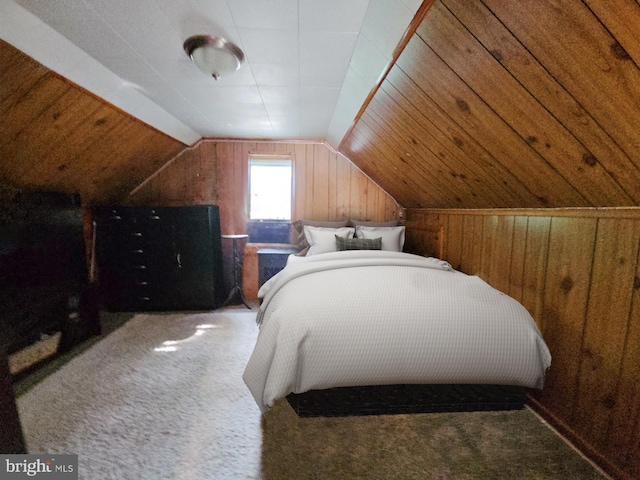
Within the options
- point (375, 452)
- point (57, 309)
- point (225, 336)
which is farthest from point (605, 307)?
point (57, 309)

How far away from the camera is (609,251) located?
127cm

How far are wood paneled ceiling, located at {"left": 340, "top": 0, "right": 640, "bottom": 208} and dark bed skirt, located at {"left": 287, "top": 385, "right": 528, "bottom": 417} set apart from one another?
1.02 m

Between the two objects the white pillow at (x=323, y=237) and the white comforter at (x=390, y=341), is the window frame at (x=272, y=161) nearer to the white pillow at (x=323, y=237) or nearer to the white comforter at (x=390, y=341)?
the white pillow at (x=323, y=237)

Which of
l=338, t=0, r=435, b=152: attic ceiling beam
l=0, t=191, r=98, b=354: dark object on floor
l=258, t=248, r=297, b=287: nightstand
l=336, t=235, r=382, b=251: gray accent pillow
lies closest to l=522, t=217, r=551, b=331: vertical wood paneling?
l=338, t=0, r=435, b=152: attic ceiling beam

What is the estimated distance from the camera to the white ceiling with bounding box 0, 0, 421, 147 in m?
1.32

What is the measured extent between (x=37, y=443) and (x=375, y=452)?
1.48m

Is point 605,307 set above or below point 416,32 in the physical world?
below

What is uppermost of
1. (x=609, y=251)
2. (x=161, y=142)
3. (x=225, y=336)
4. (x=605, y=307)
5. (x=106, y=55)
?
(x=106, y=55)

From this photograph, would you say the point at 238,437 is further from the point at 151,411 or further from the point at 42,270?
the point at 42,270

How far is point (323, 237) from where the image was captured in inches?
121

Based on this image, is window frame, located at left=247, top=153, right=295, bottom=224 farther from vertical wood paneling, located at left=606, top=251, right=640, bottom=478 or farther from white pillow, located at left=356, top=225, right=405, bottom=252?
vertical wood paneling, located at left=606, top=251, right=640, bottom=478

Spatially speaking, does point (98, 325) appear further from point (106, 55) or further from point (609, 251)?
point (609, 251)

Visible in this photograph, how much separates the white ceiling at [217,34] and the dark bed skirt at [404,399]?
163 cm

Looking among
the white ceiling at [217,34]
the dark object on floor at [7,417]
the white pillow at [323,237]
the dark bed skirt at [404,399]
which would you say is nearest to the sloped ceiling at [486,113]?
the white ceiling at [217,34]
